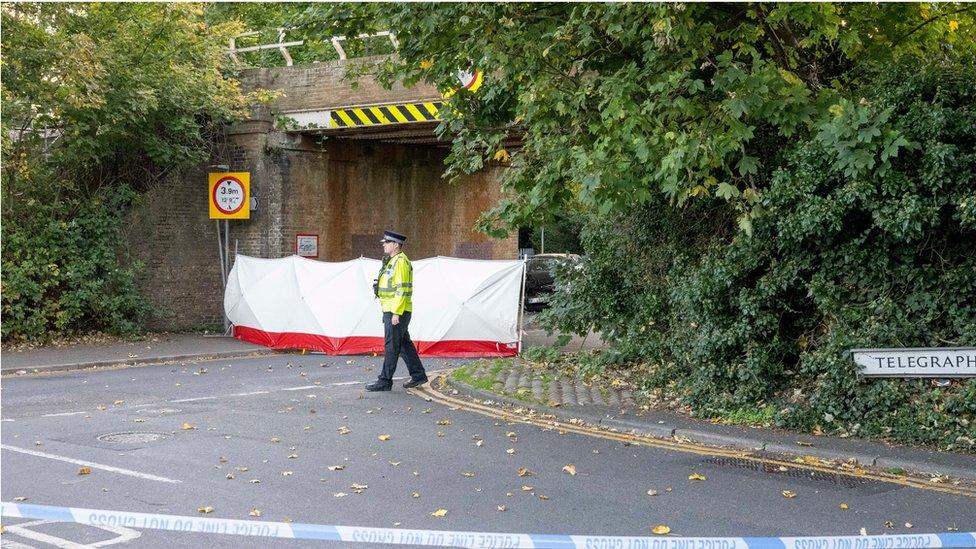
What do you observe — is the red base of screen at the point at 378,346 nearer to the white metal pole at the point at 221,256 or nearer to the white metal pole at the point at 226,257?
the white metal pole at the point at 226,257

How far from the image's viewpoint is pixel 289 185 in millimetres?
21234

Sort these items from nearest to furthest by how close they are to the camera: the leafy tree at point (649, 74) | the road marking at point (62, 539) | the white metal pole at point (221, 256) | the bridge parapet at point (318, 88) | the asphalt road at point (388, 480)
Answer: the road marking at point (62, 539), the asphalt road at point (388, 480), the leafy tree at point (649, 74), the bridge parapet at point (318, 88), the white metal pole at point (221, 256)

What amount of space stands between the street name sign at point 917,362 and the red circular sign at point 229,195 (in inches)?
538

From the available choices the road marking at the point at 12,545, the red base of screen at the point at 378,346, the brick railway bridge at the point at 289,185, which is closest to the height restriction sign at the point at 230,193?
the brick railway bridge at the point at 289,185

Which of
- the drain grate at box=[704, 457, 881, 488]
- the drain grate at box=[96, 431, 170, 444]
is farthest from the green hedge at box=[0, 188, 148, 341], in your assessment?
the drain grate at box=[704, 457, 881, 488]

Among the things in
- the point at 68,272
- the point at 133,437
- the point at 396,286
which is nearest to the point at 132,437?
the point at 133,437

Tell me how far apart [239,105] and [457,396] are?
980 cm

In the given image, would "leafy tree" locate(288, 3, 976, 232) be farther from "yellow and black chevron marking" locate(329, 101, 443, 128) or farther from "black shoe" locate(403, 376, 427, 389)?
"yellow and black chevron marking" locate(329, 101, 443, 128)

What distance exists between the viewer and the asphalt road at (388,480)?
258 inches

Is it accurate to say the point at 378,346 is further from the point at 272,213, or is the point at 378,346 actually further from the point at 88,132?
the point at 88,132

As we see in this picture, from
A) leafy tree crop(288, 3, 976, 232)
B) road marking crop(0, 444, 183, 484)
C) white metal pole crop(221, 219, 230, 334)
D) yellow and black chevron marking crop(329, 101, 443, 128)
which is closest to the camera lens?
road marking crop(0, 444, 183, 484)

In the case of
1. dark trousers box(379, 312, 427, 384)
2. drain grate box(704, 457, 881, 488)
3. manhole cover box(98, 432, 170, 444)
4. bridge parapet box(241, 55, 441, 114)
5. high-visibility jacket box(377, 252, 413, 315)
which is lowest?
drain grate box(704, 457, 881, 488)

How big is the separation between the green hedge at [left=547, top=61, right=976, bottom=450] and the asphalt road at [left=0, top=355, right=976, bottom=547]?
164 cm

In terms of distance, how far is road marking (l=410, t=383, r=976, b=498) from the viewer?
25.9 feet
